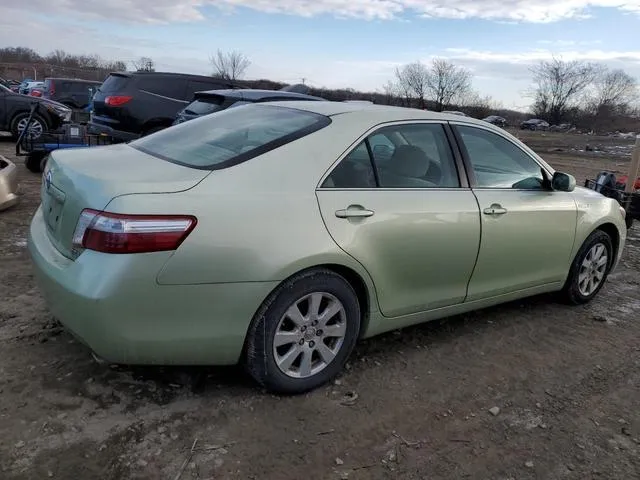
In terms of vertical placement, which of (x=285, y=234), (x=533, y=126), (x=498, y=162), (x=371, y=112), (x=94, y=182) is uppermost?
(x=533, y=126)

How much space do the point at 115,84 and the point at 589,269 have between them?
8.98 metres

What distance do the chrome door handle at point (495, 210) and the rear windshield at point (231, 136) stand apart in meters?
1.23

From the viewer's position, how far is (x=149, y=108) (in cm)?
1035

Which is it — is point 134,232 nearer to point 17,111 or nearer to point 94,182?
point 94,182

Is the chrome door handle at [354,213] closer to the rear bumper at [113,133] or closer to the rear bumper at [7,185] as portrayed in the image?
the rear bumper at [7,185]

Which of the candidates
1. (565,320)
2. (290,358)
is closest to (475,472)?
(290,358)

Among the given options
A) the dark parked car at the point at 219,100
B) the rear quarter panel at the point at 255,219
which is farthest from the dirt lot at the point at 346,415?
the dark parked car at the point at 219,100

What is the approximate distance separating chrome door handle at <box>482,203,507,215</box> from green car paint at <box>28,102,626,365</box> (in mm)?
35

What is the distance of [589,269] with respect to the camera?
15.5 ft

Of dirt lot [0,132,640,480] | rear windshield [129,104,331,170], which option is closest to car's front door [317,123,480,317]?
rear windshield [129,104,331,170]

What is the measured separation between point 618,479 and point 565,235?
2109 millimetres

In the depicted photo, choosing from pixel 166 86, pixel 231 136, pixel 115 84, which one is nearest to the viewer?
pixel 231 136

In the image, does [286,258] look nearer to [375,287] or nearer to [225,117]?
[375,287]

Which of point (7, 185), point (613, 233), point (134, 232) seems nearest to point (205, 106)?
point (7, 185)
